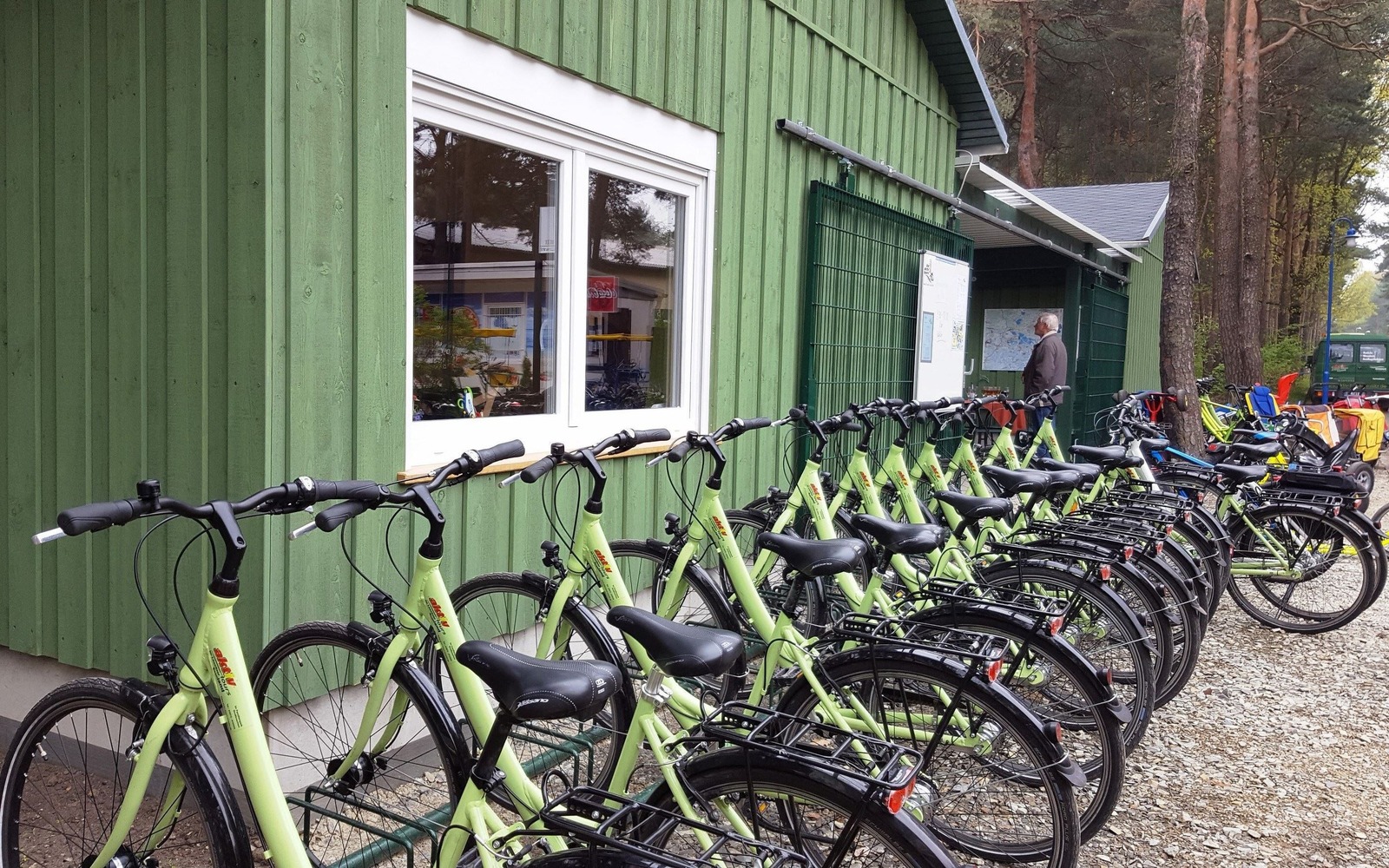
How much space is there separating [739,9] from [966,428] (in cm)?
260

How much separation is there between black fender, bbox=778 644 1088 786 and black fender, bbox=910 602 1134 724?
35 cm

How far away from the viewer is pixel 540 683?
1781mm

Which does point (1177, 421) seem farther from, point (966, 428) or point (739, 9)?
point (739, 9)

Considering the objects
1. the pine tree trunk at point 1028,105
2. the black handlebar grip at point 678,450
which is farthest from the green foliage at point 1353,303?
the black handlebar grip at point 678,450

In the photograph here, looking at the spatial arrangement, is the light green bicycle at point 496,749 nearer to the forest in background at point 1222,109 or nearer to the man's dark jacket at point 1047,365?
the man's dark jacket at point 1047,365

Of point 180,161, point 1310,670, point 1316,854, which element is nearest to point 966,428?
point 1310,670

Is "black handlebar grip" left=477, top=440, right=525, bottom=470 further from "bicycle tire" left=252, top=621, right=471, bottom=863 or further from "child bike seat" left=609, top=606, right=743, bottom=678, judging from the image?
"child bike seat" left=609, top=606, right=743, bottom=678

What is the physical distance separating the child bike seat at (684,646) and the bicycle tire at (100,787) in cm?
86

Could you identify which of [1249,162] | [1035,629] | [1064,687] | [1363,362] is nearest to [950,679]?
[1035,629]

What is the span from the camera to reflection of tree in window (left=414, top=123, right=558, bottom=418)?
11.9 ft

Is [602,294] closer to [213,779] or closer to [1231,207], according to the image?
[213,779]

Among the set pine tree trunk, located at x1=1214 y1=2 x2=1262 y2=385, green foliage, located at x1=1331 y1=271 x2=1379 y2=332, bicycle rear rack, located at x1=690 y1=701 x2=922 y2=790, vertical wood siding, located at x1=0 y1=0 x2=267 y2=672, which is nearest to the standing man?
vertical wood siding, located at x1=0 y1=0 x2=267 y2=672

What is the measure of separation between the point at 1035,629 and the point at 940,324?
480 cm

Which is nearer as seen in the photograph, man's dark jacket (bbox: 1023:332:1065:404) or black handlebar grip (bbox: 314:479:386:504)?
black handlebar grip (bbox: 314:479:386:504)
